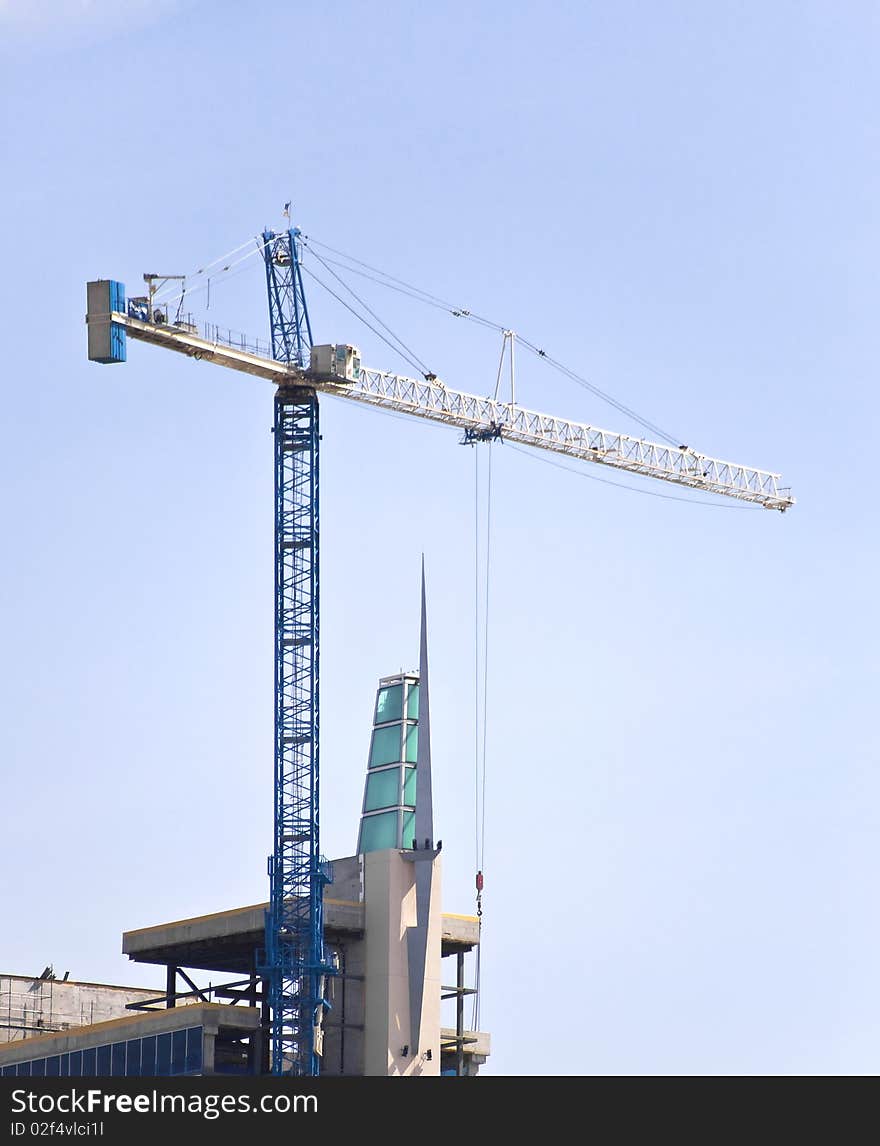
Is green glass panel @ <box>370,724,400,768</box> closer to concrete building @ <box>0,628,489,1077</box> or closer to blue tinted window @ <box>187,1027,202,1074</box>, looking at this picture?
A: concrete building @ <box>0,628,489,1077</box>

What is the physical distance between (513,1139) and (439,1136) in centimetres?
296

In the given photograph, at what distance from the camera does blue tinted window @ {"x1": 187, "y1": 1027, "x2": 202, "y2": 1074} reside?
15994cm

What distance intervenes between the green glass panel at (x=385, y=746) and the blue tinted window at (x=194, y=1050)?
2721 cm

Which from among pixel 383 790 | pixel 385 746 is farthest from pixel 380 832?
pixel 385 746

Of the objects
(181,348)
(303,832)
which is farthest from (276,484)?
(303,832)

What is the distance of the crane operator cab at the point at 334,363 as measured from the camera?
183625 millimetres

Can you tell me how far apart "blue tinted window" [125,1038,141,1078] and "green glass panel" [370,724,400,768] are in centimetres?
2767

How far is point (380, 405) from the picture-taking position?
7677 inches

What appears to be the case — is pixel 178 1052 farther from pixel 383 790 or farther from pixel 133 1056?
pixel 383 790

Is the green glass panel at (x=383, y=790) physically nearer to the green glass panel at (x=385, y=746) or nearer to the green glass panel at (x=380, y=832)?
the green glass panel at (x=380, y=832)

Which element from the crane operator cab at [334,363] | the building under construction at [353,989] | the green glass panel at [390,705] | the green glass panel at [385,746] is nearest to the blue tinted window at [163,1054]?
the building under construction at [353,989]

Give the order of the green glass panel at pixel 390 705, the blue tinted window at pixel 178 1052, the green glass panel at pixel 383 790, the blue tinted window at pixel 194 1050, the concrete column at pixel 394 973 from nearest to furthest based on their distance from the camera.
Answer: the blue tinted window at pixel 194 1050
the blue tinted window at pixel 178 1052
the concrete column at pixel 394 973
the green glass panel at pixel 383 790
the green glass panel at pixel 390 705

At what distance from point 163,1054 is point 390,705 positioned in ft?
107

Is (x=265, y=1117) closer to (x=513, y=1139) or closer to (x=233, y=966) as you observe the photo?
(x=513, y=1139)
